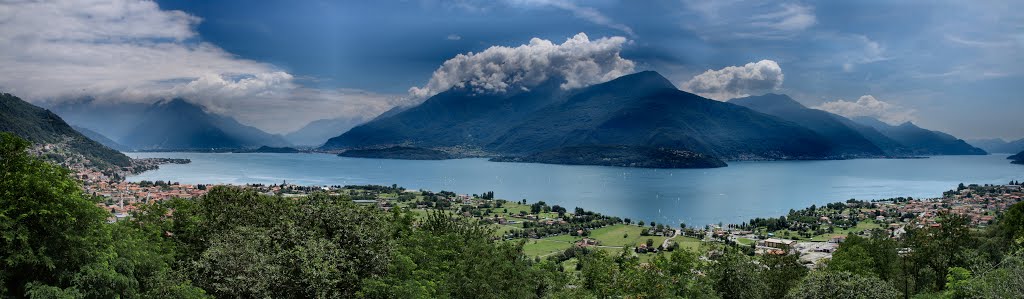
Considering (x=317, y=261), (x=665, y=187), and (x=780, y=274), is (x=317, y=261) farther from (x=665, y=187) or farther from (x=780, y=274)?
(x=665, y=187)

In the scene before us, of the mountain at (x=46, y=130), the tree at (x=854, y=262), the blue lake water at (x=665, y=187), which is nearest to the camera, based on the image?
the tree at (x=854, y=262)

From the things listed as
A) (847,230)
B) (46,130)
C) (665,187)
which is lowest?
(847,230)

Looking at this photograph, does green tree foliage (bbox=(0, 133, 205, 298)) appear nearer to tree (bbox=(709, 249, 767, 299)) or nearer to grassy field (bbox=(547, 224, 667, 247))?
tree (bbox=(709, 249, 767, 299))

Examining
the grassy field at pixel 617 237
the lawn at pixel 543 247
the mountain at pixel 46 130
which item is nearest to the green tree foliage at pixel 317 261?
the lawn at pixel 543 247

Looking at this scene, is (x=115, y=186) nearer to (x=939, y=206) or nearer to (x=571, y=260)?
(x=571, y=260)

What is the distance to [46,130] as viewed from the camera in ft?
407

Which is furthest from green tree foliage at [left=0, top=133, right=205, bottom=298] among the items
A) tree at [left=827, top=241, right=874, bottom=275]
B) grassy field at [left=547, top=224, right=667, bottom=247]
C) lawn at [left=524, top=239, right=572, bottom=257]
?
grassy field at [left=547, top=224, right=667, bottom=247]

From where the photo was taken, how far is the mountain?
108 m

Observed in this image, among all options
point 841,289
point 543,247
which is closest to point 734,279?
point 841,289

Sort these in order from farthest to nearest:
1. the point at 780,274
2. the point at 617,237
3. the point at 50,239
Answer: the point at 617,237
the point at 780,274
the point at 50,239

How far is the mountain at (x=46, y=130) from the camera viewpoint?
10762cm

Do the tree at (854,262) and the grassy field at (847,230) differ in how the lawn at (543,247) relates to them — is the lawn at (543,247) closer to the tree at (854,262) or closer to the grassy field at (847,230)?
the grassy field at (847,230)

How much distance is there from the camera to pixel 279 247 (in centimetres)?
1538

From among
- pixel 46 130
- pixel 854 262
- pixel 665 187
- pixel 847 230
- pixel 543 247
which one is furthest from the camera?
pixel 665 187
